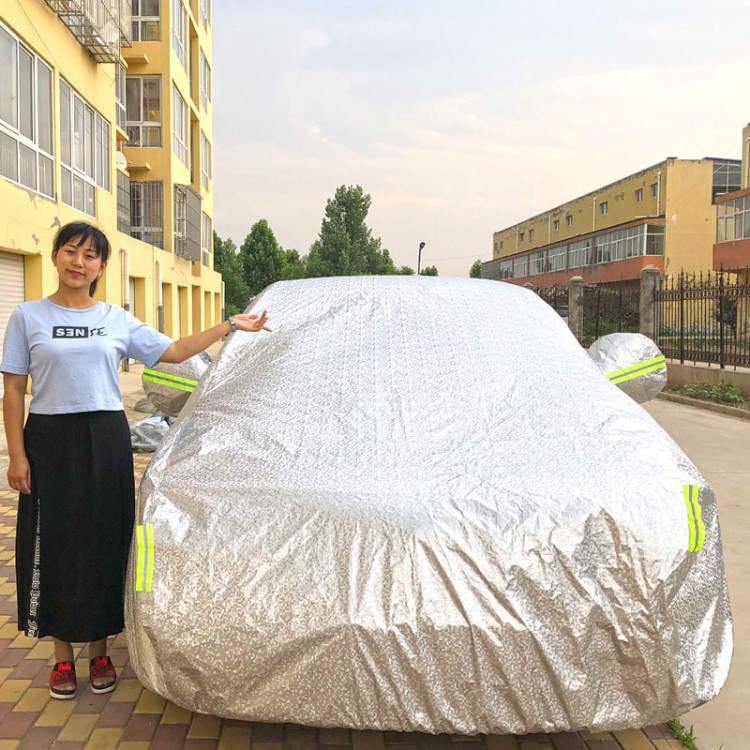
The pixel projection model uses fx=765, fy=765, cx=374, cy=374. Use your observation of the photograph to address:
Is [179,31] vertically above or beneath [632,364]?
above

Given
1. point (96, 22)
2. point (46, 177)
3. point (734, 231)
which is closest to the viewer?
point (46, 177)

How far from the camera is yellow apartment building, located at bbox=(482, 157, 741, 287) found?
42500 millimetres

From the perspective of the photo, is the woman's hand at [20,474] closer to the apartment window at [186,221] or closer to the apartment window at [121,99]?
the apartment window at [121,99]

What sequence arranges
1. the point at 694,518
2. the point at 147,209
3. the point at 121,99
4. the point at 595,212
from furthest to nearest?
1. the point at 595,212
2. the point at 147,209
3. the point at 121,99
4. the point at 694,518

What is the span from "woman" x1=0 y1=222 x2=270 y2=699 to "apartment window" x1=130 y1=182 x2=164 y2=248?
2154 centimetres

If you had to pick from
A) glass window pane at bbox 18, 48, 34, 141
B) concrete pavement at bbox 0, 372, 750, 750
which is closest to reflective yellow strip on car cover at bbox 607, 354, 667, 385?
concrete pavement at bbox 0, 372, 750, 750

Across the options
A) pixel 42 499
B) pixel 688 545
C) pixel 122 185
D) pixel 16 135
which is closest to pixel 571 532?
pixel 688 545

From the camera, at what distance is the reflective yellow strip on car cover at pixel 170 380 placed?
3.12m

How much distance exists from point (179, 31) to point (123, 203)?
7.54m

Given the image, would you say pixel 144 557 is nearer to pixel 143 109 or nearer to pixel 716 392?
pixel 716 392

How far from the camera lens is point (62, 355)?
2537 mm

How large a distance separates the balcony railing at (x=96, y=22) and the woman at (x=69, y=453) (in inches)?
454

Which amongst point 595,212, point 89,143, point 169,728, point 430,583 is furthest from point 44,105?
point 595,212

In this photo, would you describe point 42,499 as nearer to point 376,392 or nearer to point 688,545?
point 376,392
